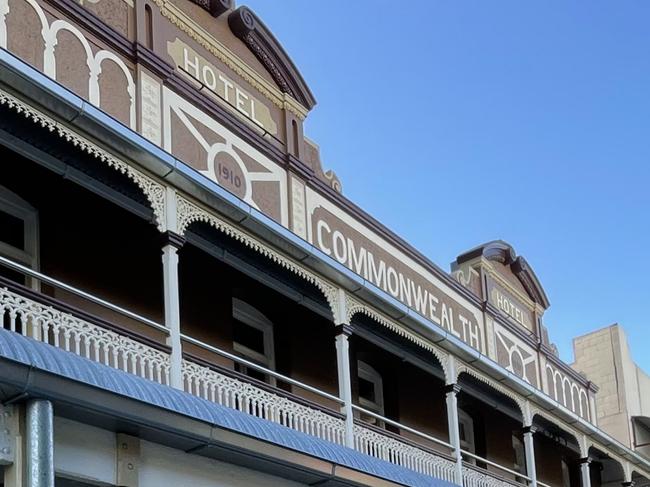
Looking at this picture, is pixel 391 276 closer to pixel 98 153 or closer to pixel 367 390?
pixel 367 390

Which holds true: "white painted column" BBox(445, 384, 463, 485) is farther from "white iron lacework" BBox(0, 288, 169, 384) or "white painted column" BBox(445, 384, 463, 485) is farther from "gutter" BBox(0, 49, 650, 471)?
"white iron lacework" BBox(0, 288, 169, 384)

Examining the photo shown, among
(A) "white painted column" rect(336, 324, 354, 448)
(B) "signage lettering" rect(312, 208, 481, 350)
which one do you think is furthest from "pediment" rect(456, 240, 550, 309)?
(A) "white painted column" rect(336, 324, 354, 448)

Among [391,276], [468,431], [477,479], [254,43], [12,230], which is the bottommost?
[477,479]

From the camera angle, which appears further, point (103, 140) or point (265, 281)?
point (265, 281)

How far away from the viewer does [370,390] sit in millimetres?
20422

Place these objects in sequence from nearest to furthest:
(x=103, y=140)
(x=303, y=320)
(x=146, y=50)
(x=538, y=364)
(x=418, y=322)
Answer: (x=103, y=140), (x=146, y=50), (x=418, y=322), (x=303, y=320), (x=538, y=364)

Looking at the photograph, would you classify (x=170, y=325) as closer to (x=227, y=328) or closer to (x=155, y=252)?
(x=155, y=252)

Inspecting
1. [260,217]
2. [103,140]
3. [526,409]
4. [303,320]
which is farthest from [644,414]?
[103,140]

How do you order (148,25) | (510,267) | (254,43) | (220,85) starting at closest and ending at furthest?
(148,25)
(220,85)
(254,43)
(510,267)

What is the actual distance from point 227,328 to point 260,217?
11.2 feet

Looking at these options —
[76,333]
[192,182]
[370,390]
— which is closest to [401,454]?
[370,390]

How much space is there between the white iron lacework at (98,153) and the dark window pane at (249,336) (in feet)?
16.4

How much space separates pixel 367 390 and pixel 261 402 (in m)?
7.29

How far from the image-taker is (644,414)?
3375cm
